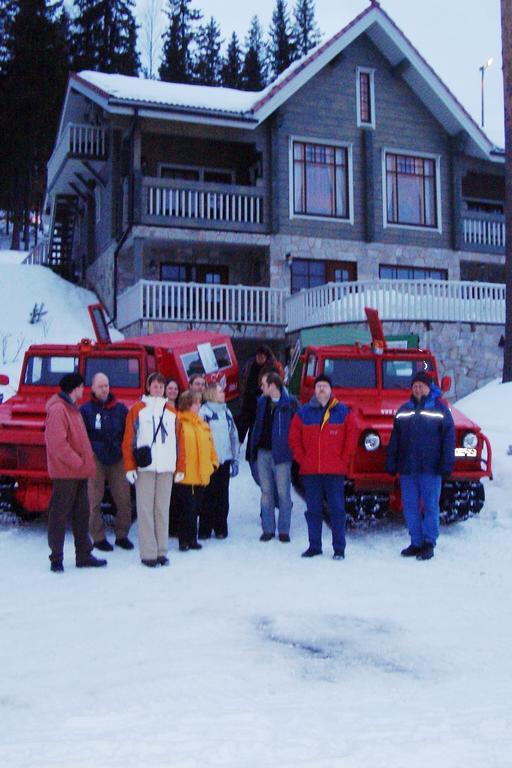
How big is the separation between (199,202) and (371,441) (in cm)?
1354

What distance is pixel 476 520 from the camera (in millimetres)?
8594

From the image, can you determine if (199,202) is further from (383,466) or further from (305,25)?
(305,25)

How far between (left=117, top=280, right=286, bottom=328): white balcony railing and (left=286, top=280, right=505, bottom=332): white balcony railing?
1.51 metres

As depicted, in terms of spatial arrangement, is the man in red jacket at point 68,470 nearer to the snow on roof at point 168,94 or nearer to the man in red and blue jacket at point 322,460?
the man in red and blue jacket at point 322,460

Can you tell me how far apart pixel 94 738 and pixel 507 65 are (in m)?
14.6

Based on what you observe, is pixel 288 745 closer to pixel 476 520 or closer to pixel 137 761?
pixel 137 761

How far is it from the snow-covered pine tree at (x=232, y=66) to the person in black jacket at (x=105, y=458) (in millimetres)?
40558

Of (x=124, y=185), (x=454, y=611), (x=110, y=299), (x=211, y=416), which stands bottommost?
(x=454, y=611)

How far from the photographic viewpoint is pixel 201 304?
19.0m

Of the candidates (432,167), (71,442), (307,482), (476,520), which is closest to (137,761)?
(71,442)

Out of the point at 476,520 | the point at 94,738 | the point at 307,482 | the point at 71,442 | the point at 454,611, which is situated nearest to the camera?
the point at 94,738

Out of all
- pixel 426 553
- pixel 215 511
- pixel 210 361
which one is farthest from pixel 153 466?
pixel 210 361

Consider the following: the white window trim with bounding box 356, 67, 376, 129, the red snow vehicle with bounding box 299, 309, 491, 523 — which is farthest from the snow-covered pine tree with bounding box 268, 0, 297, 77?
the red snow vehicle with bounding box 299, 309, 491, 523

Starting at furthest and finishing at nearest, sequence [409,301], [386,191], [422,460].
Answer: [386,191]
[409,301]
[422,460]
